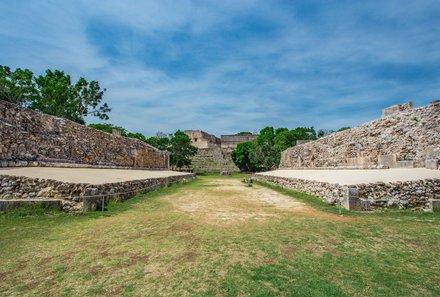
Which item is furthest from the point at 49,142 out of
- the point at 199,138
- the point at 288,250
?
the point at 199,138

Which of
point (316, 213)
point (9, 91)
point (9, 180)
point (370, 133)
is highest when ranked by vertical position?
point (9, 91)

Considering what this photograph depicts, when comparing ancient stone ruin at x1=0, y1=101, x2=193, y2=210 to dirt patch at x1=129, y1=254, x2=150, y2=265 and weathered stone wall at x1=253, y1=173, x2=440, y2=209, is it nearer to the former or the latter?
dirt patch at x1=129, y1=254, x2=150, y2=265

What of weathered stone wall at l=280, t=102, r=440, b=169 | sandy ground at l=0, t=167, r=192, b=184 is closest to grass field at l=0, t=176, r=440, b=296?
sandy ground at l=0, t=167, r=192, b=184

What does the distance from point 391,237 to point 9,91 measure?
113ft

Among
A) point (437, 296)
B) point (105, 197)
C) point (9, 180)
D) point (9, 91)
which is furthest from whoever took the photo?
point (9, 91)

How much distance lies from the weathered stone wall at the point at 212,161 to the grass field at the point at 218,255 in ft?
133

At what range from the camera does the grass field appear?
2766 millimetres

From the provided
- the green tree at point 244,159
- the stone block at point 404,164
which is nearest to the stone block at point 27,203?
the stone block at point 404,164

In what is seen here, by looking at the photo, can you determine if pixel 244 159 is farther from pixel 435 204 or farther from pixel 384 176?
pixel 435 204

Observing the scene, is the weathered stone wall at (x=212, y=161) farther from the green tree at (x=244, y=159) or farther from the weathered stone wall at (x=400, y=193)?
the weathered stone wall at (x=400, y=193)

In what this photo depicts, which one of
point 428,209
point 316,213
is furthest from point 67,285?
point 428,209

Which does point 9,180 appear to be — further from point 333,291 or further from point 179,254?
point 333,291

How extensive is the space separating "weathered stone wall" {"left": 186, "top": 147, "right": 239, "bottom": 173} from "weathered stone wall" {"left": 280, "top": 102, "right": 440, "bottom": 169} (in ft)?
101

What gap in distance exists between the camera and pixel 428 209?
687cm
